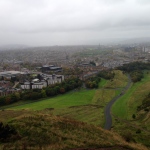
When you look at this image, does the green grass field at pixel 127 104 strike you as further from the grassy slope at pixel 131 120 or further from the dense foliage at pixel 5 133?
the dense foliage at pixel 5 133

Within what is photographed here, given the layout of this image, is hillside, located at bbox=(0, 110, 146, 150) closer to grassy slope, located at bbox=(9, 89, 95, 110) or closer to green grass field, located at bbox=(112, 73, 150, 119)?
green grass field, located at bbox=(112, 73, 150, 119)

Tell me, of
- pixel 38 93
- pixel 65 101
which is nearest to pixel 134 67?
pixel 65 101

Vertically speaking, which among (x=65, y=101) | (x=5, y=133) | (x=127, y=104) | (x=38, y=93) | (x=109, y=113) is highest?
(x=5, y=133)

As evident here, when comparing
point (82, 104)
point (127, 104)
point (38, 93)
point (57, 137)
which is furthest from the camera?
point (38, 93)

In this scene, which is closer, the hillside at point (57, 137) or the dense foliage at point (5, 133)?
the hillside at point (57, 137)

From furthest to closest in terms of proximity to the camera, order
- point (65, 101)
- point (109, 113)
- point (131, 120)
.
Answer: point (65, 101)
point (109, 113)
point (131, 120)

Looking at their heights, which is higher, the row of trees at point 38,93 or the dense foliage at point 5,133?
the dense foliage at point 5,133

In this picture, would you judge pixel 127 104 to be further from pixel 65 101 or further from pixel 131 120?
pixel 65 101

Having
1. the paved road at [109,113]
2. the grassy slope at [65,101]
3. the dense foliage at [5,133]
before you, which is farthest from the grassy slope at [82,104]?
the dense foliage at [5,133]

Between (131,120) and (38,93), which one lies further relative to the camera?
(38,93)

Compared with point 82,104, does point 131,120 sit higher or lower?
higher
